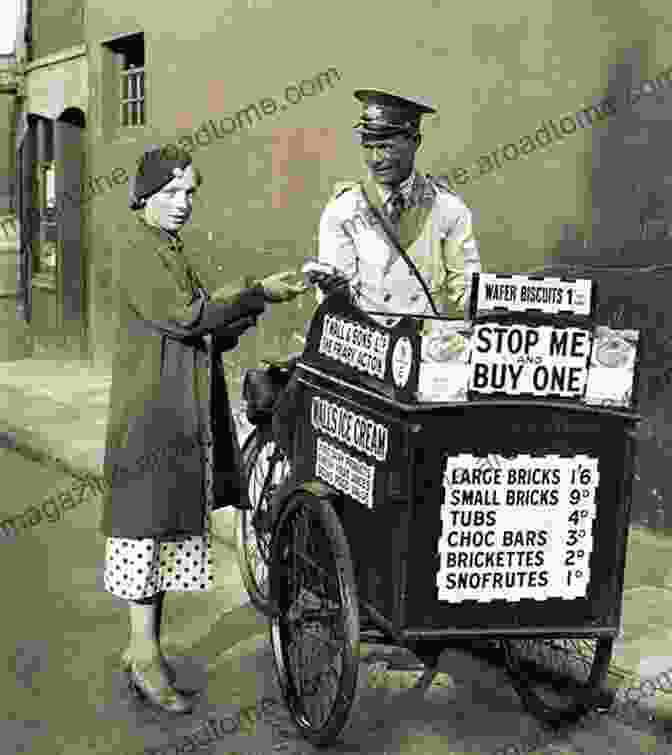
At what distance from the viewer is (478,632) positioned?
371 cm

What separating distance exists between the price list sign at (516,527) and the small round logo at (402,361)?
29 cm

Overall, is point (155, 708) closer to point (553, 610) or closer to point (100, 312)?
point (553, 610)

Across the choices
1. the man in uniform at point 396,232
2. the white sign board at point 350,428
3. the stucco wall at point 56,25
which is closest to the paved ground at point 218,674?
the white sign board at point 350,428

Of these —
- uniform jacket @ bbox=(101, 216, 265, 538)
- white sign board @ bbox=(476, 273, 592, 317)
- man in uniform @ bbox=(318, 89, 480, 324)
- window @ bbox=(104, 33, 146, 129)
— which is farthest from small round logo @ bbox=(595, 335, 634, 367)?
window @ bbox=(104, 33, 146, 129)

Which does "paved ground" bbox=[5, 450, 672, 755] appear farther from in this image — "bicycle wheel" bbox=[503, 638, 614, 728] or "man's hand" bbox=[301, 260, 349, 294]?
"man's hand" bbox=[301, 260, 349, 294]

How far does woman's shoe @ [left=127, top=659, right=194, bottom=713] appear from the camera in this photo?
14.4 feet

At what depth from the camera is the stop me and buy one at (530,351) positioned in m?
3.55

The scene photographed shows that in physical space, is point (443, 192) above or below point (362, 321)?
above

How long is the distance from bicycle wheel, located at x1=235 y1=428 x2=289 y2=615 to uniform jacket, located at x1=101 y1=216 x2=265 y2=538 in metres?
0.86

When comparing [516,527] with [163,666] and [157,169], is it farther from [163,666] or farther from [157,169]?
[157,169]

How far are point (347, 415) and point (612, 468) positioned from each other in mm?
874

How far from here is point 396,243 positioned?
4594 millimetres

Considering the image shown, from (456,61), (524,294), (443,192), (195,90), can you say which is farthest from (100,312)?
(524,294)

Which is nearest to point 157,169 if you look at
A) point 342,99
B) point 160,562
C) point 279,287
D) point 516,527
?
point 279,287
